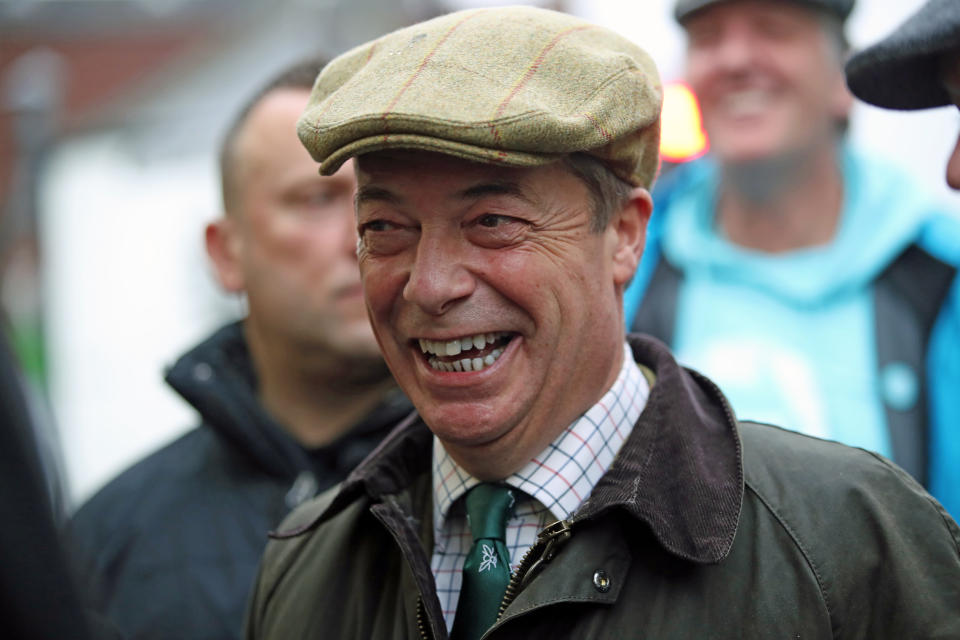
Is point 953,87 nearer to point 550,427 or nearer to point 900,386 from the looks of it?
point 550,427

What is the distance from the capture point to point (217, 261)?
3723 mm

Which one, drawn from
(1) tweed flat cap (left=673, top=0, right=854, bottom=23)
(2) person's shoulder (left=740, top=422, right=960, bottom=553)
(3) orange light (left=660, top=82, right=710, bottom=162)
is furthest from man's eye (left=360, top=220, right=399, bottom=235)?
(3) orange light (left=660, top=82, right=710, bottom=162)

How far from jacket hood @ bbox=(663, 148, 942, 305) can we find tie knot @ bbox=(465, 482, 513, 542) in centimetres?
162

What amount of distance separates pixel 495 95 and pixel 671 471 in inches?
28.6

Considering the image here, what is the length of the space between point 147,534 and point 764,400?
184 centimetres

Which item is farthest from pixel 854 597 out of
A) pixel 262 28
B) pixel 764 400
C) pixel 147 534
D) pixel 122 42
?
pixel 122 42

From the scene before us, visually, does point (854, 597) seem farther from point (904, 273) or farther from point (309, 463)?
point (309, 463)

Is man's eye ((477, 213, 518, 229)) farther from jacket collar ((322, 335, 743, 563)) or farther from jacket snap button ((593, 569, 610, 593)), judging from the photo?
jacket snap button ((593, 569, 610, 593))

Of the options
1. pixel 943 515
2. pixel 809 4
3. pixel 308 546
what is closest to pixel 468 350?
pixel 308 546

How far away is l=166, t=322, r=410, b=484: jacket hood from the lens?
10.6 feet

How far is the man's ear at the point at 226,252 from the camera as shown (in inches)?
142

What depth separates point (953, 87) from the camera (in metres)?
1.94

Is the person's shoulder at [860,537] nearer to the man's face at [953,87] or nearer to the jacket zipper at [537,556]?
the jacket zipper at [537,556]

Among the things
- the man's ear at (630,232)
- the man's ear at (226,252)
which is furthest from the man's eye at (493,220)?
the man's ear at (226,252)
